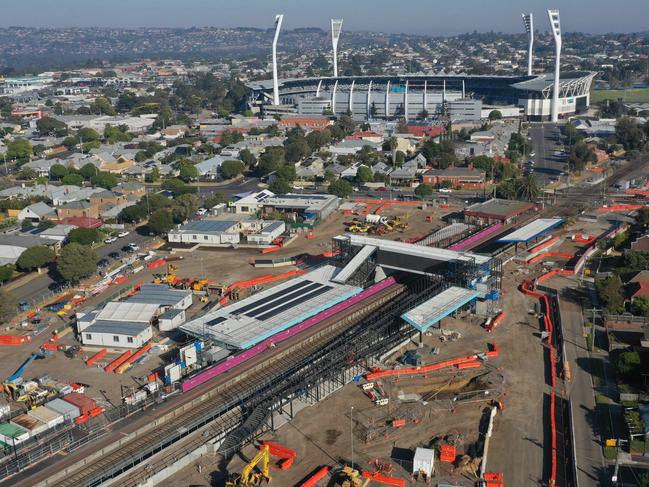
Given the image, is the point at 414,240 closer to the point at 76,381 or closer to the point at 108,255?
the point at 108,255

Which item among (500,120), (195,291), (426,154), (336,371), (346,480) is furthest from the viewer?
(500,120)

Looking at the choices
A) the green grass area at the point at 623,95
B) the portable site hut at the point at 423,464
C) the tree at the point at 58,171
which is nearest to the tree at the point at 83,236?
the tree at the point at 58,171

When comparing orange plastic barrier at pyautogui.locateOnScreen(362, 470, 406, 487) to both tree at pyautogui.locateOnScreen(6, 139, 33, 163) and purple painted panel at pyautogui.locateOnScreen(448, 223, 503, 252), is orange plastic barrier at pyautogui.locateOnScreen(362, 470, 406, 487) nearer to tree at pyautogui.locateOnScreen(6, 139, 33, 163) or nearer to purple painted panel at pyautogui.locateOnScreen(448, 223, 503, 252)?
purple painted panel at pyautogui.locateOnScreen(448, 223, 503, 252)

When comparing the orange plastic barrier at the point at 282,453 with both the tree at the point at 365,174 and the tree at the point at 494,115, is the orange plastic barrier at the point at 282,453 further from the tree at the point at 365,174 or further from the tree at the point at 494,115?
the tree at the point at 494,115

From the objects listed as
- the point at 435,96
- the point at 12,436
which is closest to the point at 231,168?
the point at 12,436

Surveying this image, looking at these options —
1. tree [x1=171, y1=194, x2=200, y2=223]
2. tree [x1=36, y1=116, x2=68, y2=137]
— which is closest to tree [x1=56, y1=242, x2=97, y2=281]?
tree [x1=171, y1=194, x2=200, y2=223]

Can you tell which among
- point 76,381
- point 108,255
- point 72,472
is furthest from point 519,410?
point 108,255

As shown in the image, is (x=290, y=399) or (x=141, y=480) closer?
(x=141, y=480)
